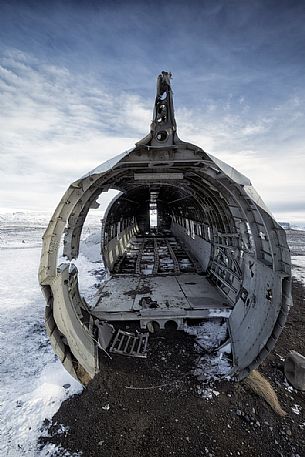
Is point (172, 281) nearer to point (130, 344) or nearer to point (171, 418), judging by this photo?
point (130, 344)

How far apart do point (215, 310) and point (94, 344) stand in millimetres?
2946

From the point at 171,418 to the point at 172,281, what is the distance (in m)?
4.92

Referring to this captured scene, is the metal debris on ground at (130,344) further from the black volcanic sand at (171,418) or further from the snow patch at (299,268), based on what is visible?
the snow patch at (299,268)

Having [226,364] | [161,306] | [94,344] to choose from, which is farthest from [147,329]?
[226,364]

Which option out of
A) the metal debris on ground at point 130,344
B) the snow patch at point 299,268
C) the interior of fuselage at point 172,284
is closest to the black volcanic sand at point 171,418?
the metal debris on ground at point 130,344

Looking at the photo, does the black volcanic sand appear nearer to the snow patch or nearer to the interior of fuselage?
the interior of fuselage

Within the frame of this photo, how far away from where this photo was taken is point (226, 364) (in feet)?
16.0

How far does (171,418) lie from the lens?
3713 millimetres

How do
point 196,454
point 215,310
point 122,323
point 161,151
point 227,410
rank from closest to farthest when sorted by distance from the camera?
point 196,454 → point 227,410 → point 161,151 → point 215,310 → point 122,323

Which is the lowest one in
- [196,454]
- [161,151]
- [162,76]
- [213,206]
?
[196,454]

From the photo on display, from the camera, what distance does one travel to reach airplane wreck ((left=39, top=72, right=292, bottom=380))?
12.8ft

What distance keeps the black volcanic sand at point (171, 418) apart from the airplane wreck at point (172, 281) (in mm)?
422

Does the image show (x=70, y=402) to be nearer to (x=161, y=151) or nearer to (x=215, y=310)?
(x=215, y=310)

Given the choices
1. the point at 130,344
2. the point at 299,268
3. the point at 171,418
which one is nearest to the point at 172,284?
the point at 130,344
